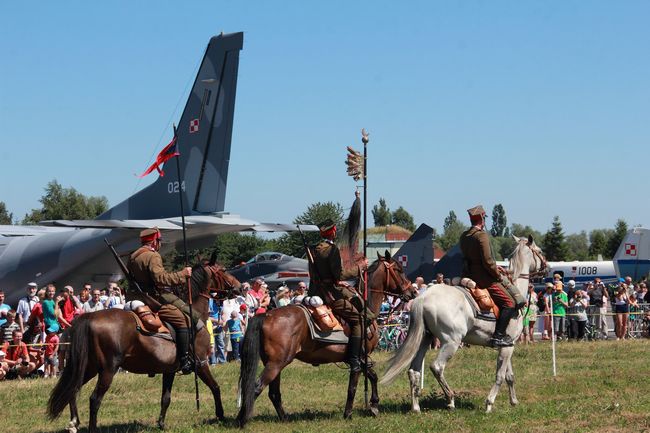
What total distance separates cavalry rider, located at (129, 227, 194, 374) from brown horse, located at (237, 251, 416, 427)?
2.49 feet

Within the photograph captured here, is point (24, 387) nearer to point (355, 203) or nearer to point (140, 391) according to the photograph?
point (140, 391)

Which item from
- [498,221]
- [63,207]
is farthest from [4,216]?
[498,221]

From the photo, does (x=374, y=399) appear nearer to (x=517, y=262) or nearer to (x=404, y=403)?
(x=404, y=403)

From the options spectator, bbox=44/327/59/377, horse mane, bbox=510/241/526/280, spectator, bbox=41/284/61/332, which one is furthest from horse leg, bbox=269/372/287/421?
spectator, bbox=41/284/61/332

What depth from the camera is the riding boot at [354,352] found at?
39.1 feet

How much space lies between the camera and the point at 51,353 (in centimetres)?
1834

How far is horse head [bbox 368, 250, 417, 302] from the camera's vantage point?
1262 cm

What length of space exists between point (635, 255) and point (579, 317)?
89.1 ft

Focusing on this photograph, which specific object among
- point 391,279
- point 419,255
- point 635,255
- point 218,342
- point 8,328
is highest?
point 635,255

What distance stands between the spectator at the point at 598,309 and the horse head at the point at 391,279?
1486 cm

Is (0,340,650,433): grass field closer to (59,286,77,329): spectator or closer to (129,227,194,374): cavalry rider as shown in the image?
(129,227,194,374): cavalry rider

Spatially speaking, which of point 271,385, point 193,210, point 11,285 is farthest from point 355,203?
point 11,285

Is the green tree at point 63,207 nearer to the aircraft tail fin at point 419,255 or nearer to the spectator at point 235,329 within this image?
the aircraft tail fin at point 419,255

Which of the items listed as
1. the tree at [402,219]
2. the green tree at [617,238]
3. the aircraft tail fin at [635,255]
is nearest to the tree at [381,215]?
the tree at [402,219]
